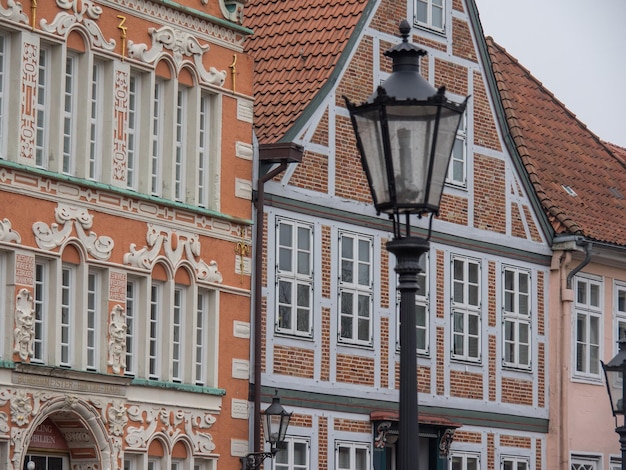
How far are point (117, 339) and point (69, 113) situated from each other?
8.93 ft

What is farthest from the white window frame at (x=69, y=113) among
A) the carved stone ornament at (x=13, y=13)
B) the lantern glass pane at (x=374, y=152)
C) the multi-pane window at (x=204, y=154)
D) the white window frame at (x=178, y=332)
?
the lantern glass pane at (x=374, y=152)

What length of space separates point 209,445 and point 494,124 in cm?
854

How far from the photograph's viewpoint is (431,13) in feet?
90.3

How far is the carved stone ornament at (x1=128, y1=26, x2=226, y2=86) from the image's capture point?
72.5 ft

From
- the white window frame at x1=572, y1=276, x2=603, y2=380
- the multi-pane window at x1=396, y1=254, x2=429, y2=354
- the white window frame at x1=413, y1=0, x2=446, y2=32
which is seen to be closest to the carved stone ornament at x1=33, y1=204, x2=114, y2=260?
the multi-pane window at x1=396, y1=254, x2=429, y2=354

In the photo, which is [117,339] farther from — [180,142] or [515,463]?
[515,463]

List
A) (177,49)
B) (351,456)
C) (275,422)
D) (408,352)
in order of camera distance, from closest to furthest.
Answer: (408,352) < (177,49) < (275,422) < (351,456)

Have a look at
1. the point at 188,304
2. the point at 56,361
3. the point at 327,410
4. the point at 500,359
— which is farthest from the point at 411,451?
the point at 500,359

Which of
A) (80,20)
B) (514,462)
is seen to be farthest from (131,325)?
(514,462)

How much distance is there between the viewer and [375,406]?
25.3 metres

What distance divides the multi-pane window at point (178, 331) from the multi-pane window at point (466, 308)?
19.1 ft

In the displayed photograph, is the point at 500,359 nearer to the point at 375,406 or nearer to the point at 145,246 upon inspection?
the point at 375,406

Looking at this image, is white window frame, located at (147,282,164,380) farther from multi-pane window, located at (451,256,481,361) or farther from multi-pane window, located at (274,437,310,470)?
multi-pane window, located at (451,256,481,361)

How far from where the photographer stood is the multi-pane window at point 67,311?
2066cm
